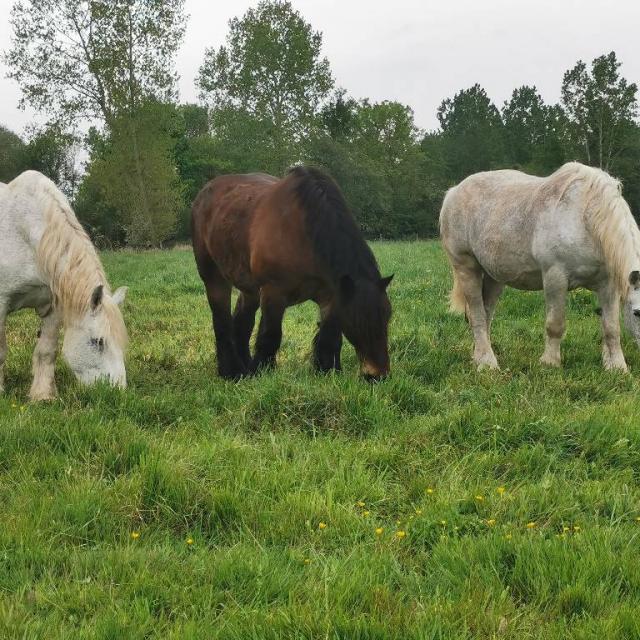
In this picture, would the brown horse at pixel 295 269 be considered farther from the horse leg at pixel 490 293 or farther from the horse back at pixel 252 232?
the horse leg at pixel 490 293

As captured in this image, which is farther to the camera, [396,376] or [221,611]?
[396,376]

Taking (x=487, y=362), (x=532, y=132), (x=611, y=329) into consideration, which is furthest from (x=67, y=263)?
(x=532, y=132)

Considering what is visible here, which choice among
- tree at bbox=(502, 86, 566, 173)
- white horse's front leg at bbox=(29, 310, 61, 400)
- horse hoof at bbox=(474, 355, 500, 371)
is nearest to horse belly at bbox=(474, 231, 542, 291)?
horse hoof at bbox=(474, 355, 500, 371)

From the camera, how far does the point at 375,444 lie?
3932mm

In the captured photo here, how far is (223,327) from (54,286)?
74.4 inches

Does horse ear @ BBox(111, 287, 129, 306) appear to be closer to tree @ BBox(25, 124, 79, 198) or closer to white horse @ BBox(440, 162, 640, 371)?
white horse @ BBox(440, 162, 640, 371)

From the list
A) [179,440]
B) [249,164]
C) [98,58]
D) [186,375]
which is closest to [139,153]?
[98,58]

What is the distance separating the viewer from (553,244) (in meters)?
5.98

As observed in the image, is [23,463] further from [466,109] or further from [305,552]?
[466,109]

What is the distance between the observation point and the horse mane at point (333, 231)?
17.0ft

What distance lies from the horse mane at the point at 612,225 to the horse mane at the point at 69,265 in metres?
4.23

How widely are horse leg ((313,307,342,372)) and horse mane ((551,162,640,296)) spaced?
2.49 m

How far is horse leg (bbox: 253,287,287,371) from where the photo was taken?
5.58 m

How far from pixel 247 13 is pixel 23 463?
40183mm
